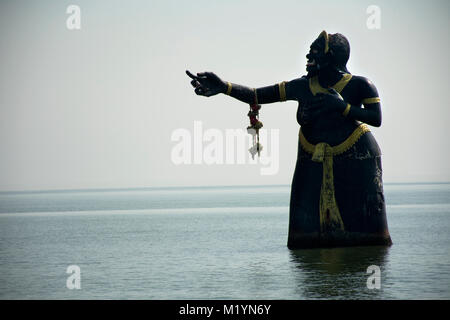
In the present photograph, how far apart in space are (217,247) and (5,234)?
46.8 feet

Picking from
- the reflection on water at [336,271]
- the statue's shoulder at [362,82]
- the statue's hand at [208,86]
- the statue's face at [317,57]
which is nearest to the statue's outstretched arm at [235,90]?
the statue's hand at [208,86]

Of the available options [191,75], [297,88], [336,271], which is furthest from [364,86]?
[336,271]

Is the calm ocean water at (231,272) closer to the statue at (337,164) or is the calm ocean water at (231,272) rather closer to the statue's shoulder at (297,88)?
the statue at (337,164)

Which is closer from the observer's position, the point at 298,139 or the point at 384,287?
the point at 384,287

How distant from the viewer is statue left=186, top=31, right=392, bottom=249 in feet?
55.7

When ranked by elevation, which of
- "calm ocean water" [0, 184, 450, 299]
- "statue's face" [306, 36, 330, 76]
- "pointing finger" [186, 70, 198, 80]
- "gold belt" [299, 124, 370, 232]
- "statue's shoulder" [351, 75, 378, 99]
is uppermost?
"statue's face" [306, 36, 330, 76]

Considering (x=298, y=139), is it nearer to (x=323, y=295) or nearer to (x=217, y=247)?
(x=323, y=295)

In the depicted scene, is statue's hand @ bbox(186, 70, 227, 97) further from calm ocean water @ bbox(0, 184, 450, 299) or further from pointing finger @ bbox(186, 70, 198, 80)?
calm ocean water @ bbox(0, 184, 450, 299)

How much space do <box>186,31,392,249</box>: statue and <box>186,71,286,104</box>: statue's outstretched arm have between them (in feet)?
0.47

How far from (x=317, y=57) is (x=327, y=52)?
0.22 meters

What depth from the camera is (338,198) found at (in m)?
17.0

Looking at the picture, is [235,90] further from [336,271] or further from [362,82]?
[336,271]

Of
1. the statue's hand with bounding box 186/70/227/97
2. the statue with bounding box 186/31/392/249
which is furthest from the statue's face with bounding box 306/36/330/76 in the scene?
the statue's hand with bounding box 186/70/227/97
